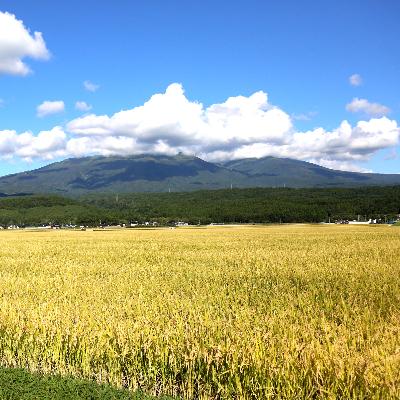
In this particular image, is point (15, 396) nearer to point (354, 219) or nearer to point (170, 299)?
point (170, 299)

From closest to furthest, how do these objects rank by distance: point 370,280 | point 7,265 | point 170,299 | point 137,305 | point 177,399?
point 177,399
point 137,305
point 170,299
point 370,280
point 7,265

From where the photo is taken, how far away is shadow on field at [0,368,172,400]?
723 cm

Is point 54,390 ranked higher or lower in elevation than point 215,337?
lower

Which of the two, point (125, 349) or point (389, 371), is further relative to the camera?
point (125, 349)

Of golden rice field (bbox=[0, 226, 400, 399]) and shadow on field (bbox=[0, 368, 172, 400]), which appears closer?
shadow on field (bbox=[0, 368, 172, 400])

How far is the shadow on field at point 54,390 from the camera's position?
23.7ft

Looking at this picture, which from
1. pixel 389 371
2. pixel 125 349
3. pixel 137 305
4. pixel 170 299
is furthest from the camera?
pixel 170 299

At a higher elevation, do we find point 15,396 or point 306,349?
point 306,349

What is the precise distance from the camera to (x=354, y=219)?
183375mm

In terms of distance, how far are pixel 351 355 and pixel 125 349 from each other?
4.63m

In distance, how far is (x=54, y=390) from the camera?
7465 mm

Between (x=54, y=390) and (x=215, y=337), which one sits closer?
(x=54, y=390)

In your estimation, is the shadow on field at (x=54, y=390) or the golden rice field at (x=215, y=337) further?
the golden rice field at (x=215, y=337)

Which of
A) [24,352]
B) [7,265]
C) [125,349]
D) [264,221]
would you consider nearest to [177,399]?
[125,349]
